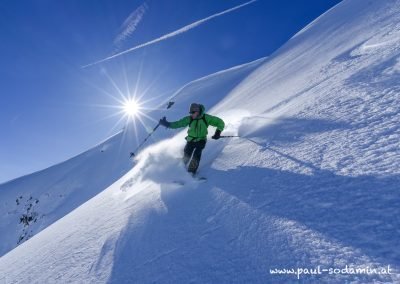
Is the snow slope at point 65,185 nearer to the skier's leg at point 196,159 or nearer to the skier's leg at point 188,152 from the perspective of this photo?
the skier's leg at point 188,152

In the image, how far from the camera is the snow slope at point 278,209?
2.37 meters

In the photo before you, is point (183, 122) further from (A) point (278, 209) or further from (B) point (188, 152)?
(A) point (278, 209)

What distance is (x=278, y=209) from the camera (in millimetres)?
3141

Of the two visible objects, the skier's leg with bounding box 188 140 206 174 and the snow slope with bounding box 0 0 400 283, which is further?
the skier's leg with bounding box 188 140 206 174

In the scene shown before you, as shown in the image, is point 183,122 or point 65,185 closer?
point 183,122

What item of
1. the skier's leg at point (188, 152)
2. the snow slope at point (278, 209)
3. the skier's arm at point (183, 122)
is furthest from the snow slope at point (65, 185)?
the snow slope at point (278, 209)

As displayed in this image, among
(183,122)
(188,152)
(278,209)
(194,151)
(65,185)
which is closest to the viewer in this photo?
(278,209)

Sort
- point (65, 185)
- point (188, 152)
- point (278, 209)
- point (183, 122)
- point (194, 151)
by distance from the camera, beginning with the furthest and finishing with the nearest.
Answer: point (65, 185)
point (183, 122)
point (188, 152)
point (194, 151)
point (278, 209)

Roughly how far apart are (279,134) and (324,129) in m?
1.04

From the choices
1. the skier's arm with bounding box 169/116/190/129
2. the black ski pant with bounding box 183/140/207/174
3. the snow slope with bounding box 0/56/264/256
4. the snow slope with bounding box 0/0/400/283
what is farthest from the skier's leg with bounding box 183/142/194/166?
the snow slope with bounding box 0/56/264/256

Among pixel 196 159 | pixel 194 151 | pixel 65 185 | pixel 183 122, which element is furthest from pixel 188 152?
pixel 65 185

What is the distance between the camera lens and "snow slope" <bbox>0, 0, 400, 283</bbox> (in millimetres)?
2369

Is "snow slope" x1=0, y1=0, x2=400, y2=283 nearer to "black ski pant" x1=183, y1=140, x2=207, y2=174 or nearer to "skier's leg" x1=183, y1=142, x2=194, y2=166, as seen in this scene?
"black ski pant" x1=183, y1=140, x2=207, y2=174

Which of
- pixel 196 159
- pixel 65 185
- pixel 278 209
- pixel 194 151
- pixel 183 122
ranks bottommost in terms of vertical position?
pixel 278 209
